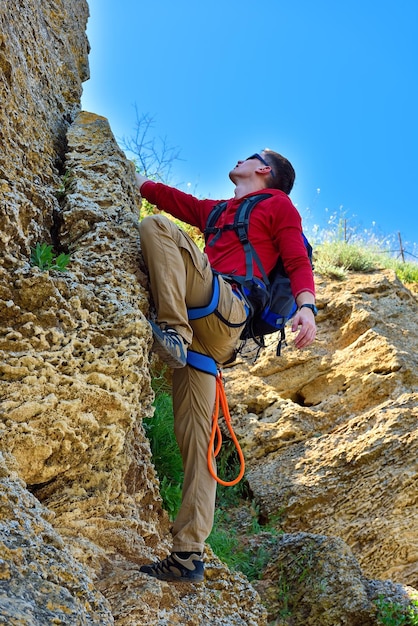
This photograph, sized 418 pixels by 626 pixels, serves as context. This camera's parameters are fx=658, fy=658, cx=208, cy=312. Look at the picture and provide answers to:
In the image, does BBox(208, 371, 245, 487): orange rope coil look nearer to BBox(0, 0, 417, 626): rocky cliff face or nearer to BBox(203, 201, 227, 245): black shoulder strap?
BBox(0, 0, 417, 626): rocky cliff face

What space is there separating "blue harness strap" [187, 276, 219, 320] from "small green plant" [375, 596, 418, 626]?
2446 mm

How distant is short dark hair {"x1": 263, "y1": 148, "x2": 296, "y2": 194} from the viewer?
5.13 m

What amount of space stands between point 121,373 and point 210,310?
0.69m

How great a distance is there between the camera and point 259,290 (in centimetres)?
428

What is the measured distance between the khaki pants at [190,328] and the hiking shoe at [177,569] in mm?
165

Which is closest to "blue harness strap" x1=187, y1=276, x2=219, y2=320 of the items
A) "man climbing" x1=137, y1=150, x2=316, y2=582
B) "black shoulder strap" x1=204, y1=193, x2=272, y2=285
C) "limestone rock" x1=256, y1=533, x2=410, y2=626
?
"man climbing" x1=137, y1=150, x2=316, y2=582

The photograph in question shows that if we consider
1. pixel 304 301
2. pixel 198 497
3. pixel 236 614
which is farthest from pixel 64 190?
pixel 236 614

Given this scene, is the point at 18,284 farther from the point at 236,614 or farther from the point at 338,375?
the point at 338,375

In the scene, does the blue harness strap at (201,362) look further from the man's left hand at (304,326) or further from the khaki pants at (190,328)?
the man's left hand at (304,326)

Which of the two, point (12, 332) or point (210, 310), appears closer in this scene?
point (12, 332)

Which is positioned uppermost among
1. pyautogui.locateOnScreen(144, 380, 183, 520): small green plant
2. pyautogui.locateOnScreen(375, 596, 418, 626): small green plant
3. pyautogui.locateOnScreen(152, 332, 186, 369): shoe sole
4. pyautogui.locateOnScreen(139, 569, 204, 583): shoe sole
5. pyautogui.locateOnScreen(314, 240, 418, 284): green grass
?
pyautogui.locateOnScreen(314, 240, 418, 284): green grass

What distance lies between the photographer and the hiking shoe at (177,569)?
339 cm

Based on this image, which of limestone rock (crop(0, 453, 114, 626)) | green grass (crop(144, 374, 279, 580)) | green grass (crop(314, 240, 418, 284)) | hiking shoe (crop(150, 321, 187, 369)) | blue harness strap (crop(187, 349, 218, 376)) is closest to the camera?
limestone rock (crop(0, 453, 114, 626))

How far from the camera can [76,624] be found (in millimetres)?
1889
